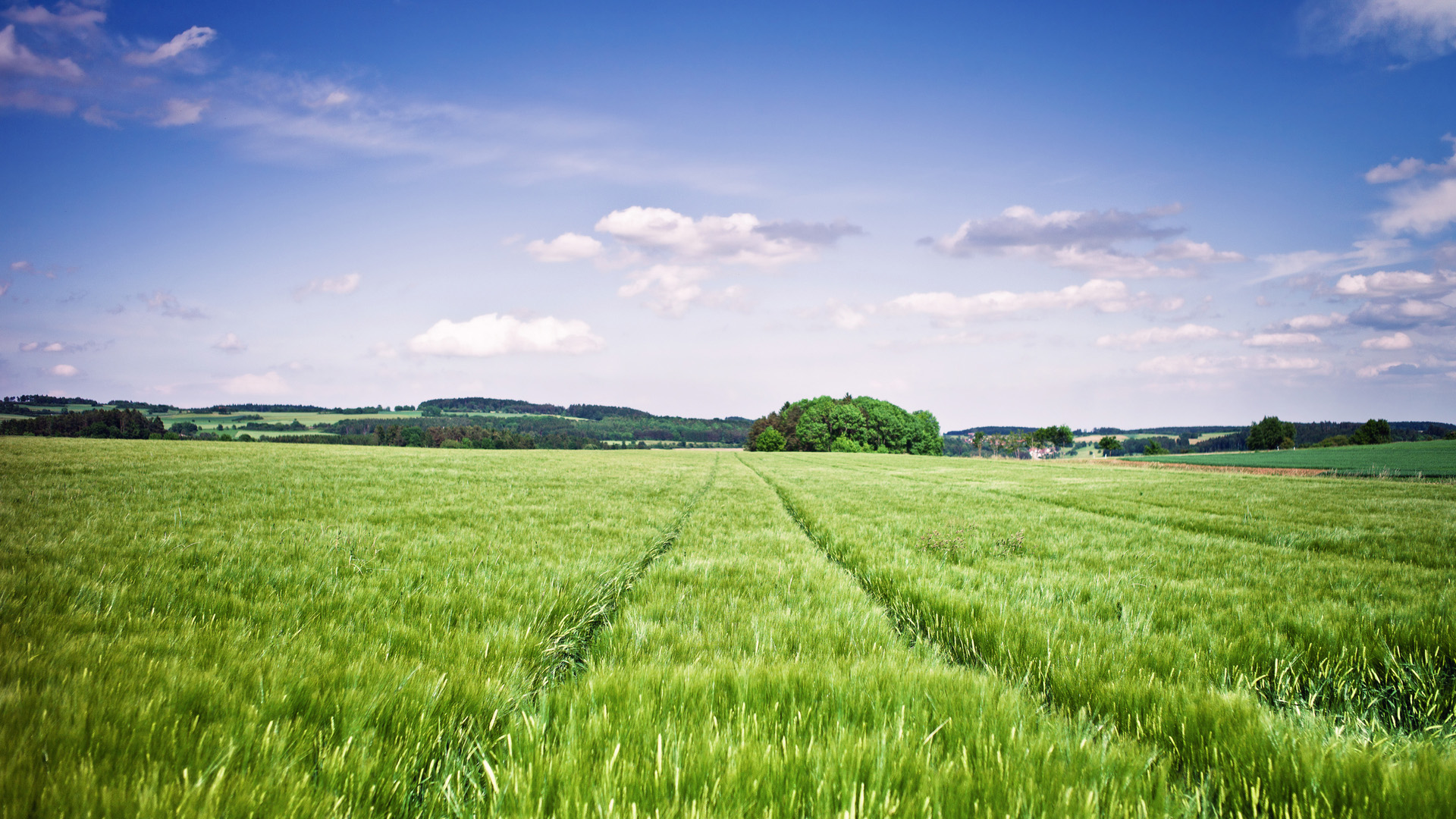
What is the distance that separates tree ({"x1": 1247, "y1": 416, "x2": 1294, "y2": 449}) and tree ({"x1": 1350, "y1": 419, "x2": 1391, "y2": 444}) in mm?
12321

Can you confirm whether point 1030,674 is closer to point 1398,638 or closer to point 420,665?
point 1398,638

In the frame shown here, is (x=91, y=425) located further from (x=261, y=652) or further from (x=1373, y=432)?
(x=1373, y=432)

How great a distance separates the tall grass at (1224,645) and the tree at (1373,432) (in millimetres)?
161897

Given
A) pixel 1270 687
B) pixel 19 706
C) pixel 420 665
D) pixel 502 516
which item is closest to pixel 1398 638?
pixel 1270 687

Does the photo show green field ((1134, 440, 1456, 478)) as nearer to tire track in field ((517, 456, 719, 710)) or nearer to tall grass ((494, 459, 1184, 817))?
tall grass ((494, 459, 1184, 817))

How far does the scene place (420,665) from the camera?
8.90ft

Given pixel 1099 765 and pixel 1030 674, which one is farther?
pixel 1030 674

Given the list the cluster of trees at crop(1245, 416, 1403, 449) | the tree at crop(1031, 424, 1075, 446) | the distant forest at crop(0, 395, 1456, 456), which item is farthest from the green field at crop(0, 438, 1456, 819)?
the tree at crop(1031, 424, 1075, 446)

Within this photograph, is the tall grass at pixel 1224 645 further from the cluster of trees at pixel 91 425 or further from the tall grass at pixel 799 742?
the cluster of trees at pixel 91 425

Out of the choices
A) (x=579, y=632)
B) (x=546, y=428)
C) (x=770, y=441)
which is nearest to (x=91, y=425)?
(x=546, y=428)

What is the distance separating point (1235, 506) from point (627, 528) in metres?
16.2

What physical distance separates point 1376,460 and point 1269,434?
9732cm

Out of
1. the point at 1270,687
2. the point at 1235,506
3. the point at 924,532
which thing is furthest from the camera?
the point at 1235,506

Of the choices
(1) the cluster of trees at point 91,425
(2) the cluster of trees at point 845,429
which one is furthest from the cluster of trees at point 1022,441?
(1) the cluster of trees at point 91,425
